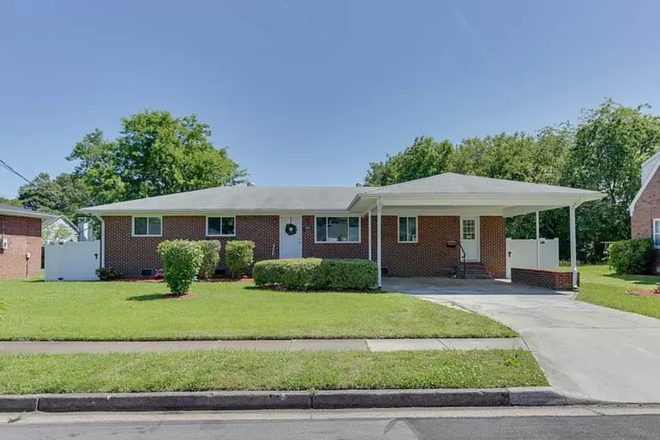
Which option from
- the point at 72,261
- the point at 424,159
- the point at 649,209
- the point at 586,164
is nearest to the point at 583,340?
the point at 649,209

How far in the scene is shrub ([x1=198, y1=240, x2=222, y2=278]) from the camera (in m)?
16.5

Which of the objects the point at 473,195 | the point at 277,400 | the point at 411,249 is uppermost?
the point at 473,195

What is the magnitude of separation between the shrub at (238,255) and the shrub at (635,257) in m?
16.8

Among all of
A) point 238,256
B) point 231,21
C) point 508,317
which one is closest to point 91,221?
point 238,256

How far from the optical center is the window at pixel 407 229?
18688mm

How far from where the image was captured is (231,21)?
44.4ft

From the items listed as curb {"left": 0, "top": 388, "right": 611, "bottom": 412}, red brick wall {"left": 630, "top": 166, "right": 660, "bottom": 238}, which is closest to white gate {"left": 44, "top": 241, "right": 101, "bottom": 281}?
→ curb {"left": 0, "top": 388, "right": 611, "bottom": 412}

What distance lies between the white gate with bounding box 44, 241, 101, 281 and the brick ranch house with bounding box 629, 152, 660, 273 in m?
24.7

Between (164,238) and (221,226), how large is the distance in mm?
2421

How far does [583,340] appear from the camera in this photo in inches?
267

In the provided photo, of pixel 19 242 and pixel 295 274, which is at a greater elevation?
pixel 19 242

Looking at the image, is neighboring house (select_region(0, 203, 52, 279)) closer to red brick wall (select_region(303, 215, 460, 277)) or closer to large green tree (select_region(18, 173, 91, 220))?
red brick wall (select_region(303, 215, 460, 277))

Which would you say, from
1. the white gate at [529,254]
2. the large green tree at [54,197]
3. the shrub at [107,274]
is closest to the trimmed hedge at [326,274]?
the white gate at [529,254]

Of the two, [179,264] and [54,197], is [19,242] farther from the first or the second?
[54,197]
